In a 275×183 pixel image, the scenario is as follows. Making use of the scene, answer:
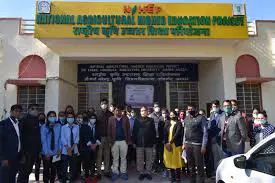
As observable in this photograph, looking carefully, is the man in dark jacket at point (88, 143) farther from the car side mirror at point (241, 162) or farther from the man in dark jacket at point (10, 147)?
the car side mirror at point (241, 162)

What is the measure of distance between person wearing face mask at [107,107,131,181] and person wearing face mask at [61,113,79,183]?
937 millimetres

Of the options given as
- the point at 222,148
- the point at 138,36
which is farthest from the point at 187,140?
the point at 138,36

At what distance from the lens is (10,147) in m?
5.76

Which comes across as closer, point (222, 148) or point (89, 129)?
point (222, 148)

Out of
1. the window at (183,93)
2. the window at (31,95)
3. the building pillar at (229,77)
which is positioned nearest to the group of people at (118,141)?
the building pillar at (229,77)

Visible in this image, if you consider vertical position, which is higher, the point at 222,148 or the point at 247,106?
the point at 247,106

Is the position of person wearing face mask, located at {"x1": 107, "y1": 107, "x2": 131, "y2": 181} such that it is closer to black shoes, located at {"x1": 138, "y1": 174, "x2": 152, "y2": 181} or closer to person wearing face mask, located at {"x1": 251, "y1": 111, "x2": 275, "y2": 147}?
black shoes, located at {"x1": 138, "y1": 174, "x2": 152, "y2": 181}

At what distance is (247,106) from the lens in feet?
37.4

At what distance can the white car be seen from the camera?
10.5 feet

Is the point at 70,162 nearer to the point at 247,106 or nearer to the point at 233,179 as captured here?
the point at 233,179

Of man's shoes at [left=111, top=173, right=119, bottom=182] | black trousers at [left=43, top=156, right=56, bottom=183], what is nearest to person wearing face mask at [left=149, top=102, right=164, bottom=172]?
man's shoes at [left=111, top=173, right=119, bottom=182]

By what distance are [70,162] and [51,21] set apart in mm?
4952

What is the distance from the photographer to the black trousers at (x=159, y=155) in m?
7.99

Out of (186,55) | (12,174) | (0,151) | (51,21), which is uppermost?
(51,21)
